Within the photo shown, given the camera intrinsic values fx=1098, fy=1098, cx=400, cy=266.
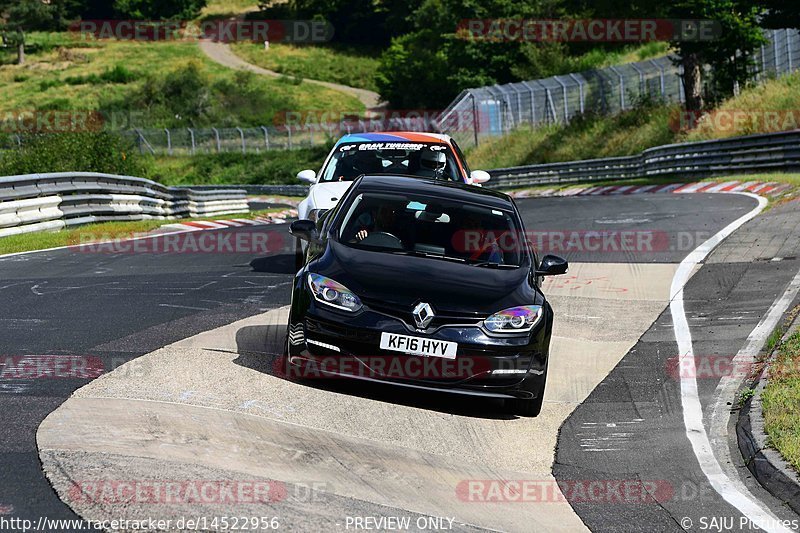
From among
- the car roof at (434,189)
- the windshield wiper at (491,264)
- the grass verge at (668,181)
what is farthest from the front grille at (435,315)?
the grass verge at (668,181)

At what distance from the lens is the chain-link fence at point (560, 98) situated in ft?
149

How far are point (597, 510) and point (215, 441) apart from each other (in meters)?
2.13

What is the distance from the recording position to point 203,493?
530 cm

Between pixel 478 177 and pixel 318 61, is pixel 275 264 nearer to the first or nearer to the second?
pixel 478 177

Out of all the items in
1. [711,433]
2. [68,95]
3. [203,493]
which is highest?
[203,493]

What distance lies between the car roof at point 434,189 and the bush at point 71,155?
18446 mm

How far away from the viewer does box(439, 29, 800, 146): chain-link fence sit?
45375 millimetres

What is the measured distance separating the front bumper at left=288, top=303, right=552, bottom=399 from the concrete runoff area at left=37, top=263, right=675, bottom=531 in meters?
0.23

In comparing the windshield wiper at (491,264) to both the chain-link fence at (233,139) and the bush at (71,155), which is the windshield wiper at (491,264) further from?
the chain-link fence at (233,139)

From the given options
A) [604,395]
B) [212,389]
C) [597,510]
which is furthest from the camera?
[604,395]

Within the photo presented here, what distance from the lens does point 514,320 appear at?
7566 millimetres

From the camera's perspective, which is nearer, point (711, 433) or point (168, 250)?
point (711, 433)

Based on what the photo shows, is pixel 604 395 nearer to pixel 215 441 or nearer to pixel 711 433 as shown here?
pixel 711 433

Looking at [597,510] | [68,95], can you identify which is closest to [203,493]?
[597,510]
